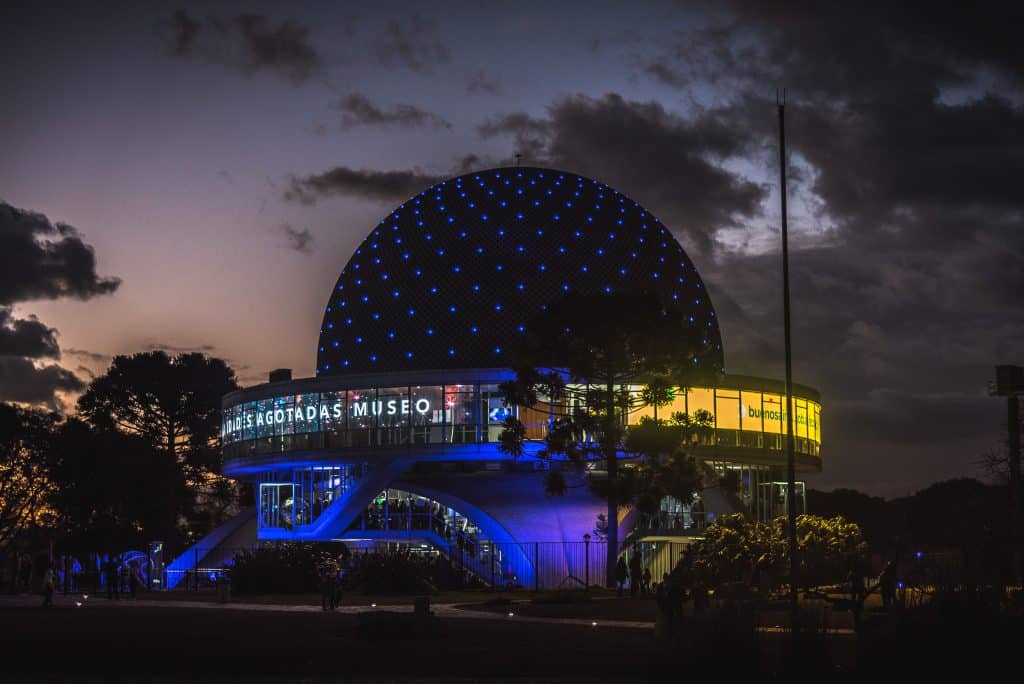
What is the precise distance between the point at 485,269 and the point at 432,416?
7.90 meters

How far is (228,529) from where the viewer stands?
2559 inches

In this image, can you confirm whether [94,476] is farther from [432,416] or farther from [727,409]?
[727,409]

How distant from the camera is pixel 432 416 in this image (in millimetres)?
52344

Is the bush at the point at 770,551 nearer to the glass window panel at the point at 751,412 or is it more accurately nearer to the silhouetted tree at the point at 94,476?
the glass window panel at the point at 751,412

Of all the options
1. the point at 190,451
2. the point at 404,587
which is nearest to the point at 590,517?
A: the point at 404,587

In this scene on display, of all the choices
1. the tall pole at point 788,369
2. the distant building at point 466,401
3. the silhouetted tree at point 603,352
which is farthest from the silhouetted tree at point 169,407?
the tall pole at point 788,369

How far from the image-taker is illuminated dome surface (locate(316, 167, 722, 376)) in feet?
185

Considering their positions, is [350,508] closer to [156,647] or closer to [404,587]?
[404,587]

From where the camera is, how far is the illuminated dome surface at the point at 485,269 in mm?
56375

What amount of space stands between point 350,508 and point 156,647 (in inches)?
1274

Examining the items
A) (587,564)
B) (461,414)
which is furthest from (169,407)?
Answer: (587,564)

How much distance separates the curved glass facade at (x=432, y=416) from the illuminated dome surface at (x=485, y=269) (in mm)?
2950

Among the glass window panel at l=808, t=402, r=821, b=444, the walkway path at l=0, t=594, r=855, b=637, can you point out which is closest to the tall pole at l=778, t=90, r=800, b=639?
the walkway path at l=0, t=594, r=855, b=637

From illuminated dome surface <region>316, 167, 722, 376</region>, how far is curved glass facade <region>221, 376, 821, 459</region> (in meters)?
2.95
